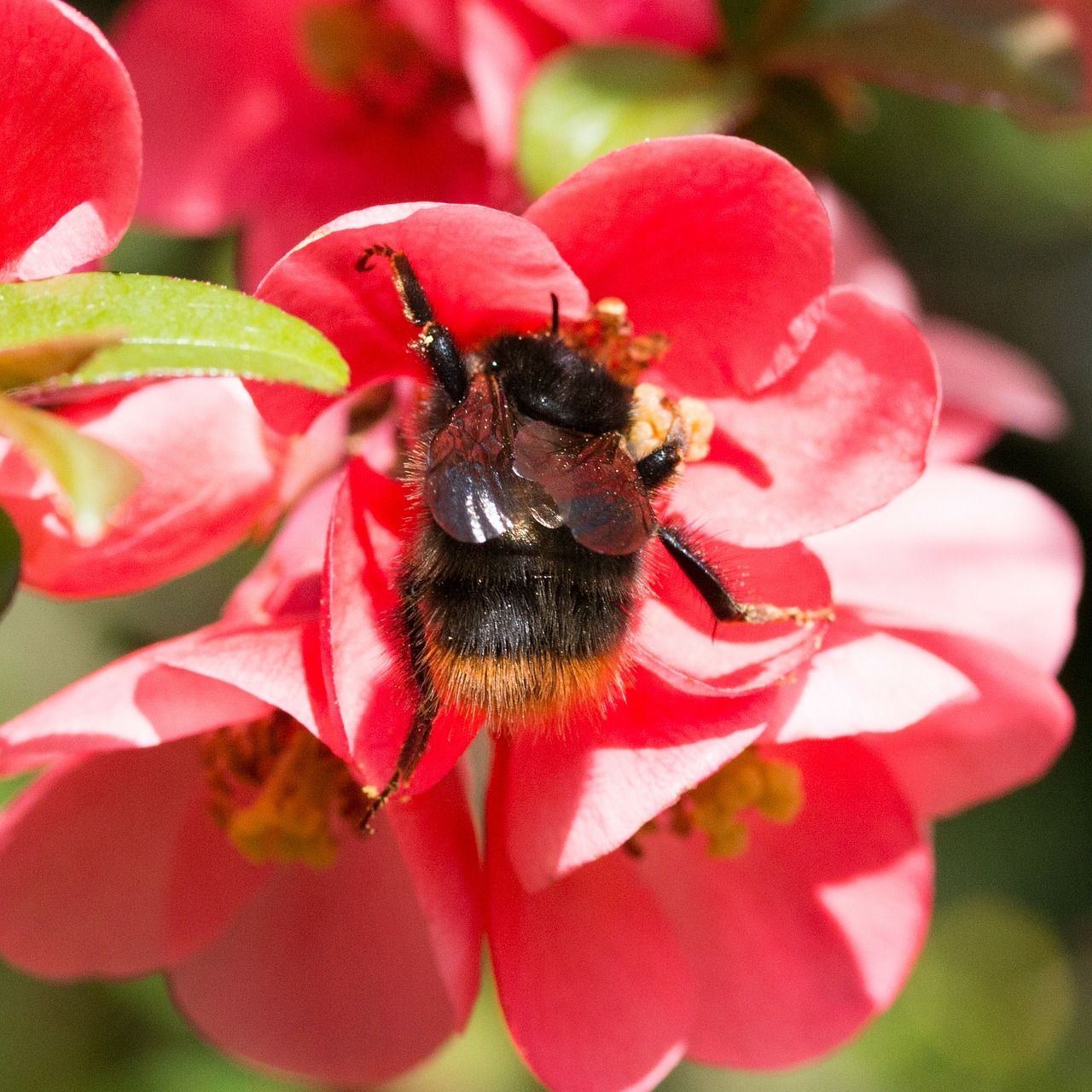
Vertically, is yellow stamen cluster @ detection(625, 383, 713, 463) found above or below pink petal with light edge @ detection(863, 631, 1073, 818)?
above

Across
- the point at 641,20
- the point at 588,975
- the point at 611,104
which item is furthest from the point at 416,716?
the point at 641,20

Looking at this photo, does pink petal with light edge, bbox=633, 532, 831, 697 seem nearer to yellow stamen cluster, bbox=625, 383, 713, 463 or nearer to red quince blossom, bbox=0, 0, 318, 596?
yellow stamen cluster, bbox=625, 383, 713, 463

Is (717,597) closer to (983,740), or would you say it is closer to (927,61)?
(983,740)

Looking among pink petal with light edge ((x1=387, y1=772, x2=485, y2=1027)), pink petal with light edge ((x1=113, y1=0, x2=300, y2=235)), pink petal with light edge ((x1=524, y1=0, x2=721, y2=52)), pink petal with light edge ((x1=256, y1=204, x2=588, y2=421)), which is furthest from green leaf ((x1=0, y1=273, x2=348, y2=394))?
pink petal with light edge ((x1=113, y1=0, x2=300, y2=235))

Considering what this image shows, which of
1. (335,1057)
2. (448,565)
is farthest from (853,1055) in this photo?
(448,565)

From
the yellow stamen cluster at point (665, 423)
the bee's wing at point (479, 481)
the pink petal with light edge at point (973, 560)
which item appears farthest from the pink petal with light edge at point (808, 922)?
the bee's wing at point (479, 481)

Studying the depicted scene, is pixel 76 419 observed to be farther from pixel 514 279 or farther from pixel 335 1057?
pixel 335 1057

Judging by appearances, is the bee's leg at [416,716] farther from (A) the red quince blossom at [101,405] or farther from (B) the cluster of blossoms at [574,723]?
(A) the red quince blossom at [101,405]
